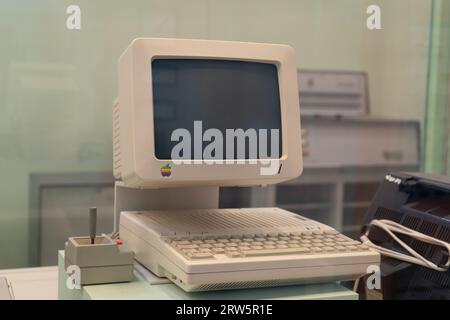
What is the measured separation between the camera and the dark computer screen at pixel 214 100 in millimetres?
949

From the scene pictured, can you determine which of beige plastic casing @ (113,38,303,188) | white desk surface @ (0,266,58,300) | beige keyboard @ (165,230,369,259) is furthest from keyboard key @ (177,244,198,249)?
white desk surface @ (0,266,58,300)

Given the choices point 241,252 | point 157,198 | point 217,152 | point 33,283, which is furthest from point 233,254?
point 33,283

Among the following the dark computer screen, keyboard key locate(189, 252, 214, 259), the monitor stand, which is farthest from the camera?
the monitor stand

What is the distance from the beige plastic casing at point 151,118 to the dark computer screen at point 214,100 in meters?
0.01

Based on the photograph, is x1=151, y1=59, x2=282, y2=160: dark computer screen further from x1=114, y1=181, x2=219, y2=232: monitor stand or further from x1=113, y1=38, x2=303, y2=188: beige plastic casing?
x1=114, y1=181, x2=219, y2=232: monitor stand

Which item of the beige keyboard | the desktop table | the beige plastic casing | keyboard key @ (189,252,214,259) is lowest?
the desktop table

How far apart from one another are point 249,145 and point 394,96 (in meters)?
1.75

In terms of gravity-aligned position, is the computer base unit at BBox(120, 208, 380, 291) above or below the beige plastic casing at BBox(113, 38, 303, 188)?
below

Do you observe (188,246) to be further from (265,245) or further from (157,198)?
(157,198)

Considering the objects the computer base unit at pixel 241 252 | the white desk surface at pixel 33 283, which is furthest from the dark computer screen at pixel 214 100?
the white desk surface at pixel 33 283

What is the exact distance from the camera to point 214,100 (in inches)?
39.2

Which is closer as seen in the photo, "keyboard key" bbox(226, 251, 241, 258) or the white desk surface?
"keyboard key" bbox(226, 251, 241, 258)

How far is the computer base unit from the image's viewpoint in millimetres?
848

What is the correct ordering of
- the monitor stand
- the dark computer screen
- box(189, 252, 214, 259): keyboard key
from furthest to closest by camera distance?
the monitor stand, the dark computer screen, box(189, 252, 214, 259): keyboard key
